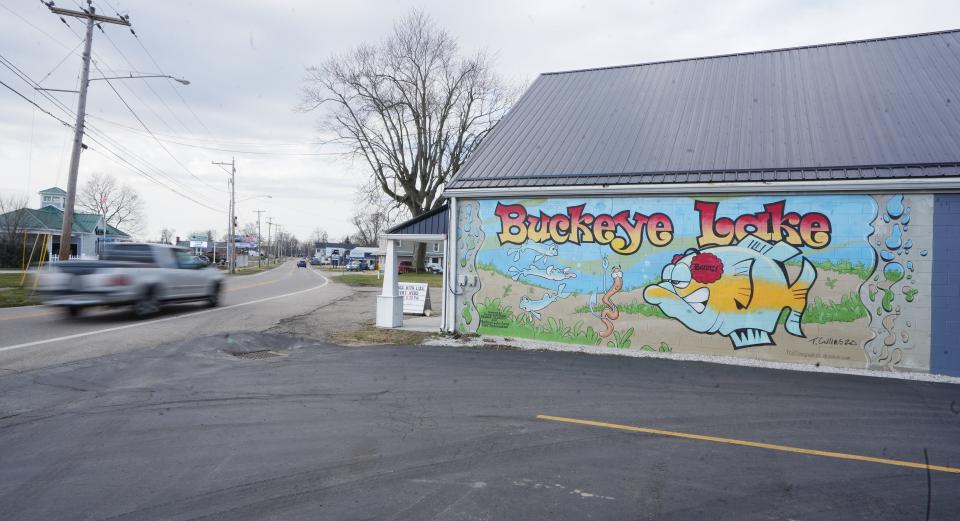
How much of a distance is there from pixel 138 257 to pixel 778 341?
15.6m

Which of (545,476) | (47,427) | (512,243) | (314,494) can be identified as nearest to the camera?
(314,494)

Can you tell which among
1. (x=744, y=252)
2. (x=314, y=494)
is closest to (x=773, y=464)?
(x=314, y=494)

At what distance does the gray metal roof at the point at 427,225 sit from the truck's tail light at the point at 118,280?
6.53m

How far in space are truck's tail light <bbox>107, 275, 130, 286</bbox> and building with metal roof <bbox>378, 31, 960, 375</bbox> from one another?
6256 millimetres

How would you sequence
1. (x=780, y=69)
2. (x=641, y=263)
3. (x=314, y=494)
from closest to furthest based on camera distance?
(x=314, y=494) → (x=641, y=263) → (x=780, y=69)

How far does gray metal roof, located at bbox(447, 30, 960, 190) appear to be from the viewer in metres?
10.6

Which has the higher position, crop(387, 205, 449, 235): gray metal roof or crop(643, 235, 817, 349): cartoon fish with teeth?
crop(387, 205, 449, 235): gray metal roof

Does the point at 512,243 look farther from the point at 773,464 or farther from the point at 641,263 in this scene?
the point at 773,464

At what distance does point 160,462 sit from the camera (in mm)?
4812

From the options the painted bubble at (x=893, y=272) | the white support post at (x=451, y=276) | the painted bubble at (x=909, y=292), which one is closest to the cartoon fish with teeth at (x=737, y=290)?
the painted bubble at (x=893, y=272)

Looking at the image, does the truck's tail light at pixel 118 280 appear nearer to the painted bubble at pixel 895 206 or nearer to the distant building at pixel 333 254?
the painted bubble at pixel 895 206

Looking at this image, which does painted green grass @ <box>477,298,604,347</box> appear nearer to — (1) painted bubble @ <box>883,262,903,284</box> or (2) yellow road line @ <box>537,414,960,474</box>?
(1) painted bubble @ <box>883,262,903,284</box>
